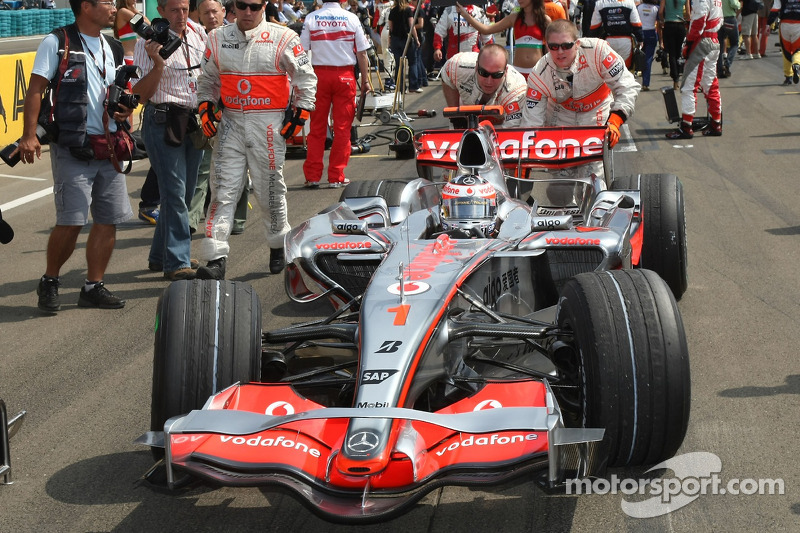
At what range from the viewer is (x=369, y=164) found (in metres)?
13.2

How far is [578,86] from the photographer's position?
861 cm

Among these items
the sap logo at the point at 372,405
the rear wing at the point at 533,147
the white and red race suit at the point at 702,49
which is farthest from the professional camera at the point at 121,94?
the white and red race suit at the point at 702,49

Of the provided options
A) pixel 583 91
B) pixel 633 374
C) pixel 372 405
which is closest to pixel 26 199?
pixel 583 91

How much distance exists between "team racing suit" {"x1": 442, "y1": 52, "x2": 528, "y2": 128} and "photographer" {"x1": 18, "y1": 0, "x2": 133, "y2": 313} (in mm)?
3099

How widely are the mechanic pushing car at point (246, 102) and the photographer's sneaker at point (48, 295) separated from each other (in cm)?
108

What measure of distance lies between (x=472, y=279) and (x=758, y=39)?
77.4ft

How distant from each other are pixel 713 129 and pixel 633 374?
1090 cm

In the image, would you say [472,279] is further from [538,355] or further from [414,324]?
[414,324]

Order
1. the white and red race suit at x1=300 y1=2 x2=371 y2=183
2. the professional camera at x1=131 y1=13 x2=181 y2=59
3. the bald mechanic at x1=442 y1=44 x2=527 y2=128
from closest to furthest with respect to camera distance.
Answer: the professional camera at x1=131 y1=13 x2=181 y2=59
the bald mechanic at x1=442 y1=44 x2=527 y2=128
the white and red race suit at x1=300 y1=2 x2=371 y2=183

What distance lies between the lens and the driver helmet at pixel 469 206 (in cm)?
591

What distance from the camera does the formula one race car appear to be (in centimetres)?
364

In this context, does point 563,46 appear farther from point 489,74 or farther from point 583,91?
point 489,74

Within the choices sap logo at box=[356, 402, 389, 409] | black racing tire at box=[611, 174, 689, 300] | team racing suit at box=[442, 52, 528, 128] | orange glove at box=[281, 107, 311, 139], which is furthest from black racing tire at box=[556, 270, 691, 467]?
team racing suit at box=[442, 52, 528, 128]

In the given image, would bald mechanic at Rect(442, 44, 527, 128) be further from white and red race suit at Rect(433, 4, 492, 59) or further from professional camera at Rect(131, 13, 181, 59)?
white and red race suit at Rect(433, 4, 492, 59)
